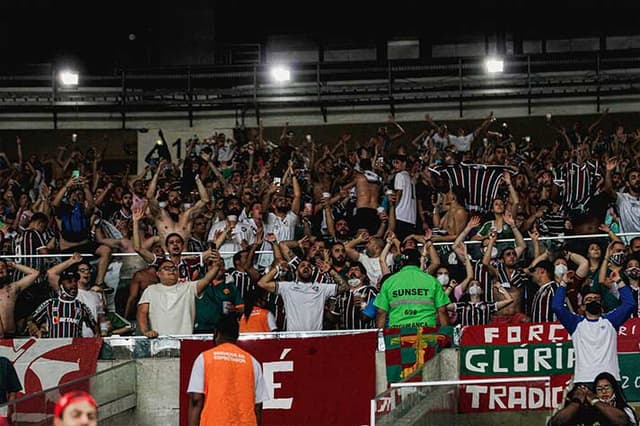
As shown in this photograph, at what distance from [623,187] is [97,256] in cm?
792

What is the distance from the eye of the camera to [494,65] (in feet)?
94.0

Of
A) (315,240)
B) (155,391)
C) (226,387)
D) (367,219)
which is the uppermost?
(367,219)

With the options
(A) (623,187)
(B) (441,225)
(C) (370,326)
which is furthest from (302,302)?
(A) (623,187)

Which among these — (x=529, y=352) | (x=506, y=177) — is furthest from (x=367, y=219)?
(x=529, y=352)

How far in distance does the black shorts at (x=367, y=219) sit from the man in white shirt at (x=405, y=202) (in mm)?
421

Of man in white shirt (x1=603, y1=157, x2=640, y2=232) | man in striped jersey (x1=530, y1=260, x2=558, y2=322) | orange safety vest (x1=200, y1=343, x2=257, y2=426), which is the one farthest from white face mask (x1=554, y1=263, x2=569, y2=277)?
orange safety vest (x1=200, y1=343, x2=257, y2=426)

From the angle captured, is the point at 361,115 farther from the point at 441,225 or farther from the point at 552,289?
the point at 552,289

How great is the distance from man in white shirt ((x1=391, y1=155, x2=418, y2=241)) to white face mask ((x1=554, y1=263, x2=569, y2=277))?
11.0 ft

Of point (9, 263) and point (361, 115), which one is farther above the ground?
point (361, 115)

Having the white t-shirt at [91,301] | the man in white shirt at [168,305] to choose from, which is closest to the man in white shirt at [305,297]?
the man in white shirt at [168,305]

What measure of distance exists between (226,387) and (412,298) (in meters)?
4.48

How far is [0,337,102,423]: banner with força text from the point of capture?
1536 centimetres

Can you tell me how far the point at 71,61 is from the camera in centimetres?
3253

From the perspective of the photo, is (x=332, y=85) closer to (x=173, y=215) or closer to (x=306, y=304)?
(x=173, y=215)
